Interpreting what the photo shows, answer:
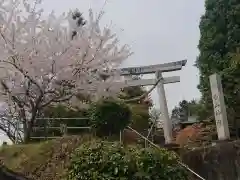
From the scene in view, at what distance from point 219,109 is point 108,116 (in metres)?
3.77

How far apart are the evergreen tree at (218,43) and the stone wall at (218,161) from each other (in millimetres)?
5307

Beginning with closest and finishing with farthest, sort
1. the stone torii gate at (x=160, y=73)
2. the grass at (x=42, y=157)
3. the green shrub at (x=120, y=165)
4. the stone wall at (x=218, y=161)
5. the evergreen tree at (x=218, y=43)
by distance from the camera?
1. the green shrub at (x=120, y=165)
2. the grass at (x=42, y=157)
3. the stone wall at (x=218, y=161)
4. the evergreen tree at (x=218, y=43)
5. the stone torii gate at (x=160, y=73)

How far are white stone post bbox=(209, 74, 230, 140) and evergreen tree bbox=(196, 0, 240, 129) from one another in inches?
116

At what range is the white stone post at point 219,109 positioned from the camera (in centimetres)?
1402

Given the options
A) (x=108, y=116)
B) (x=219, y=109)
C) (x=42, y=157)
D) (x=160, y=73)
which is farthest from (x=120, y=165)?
(x=160, y=73)

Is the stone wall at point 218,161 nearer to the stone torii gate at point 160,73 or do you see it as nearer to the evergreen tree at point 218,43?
the evergreen tree at point 218,43

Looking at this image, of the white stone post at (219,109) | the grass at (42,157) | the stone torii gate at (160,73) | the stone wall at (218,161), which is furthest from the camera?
the stone torii gate at (160,73)

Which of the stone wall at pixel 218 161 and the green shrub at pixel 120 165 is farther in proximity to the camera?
the stone wall at pixel 218 161

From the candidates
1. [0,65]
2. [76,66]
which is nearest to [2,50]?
[0,65]

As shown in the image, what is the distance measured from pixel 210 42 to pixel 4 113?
362 inches

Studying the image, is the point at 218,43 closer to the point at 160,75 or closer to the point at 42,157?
the point at 160,75

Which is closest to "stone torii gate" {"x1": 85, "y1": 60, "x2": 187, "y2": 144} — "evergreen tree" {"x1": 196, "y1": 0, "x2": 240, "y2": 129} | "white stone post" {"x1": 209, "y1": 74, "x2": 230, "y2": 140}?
"evergreen tree" {"x1": 196, "y1": 0, "x2": 240, "y2": 129}

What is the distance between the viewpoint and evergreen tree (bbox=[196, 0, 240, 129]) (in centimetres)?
1823

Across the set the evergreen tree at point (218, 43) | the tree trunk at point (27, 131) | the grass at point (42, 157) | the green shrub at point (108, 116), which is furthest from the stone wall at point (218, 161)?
Answer: the evergreen tree at point (218, 43)
